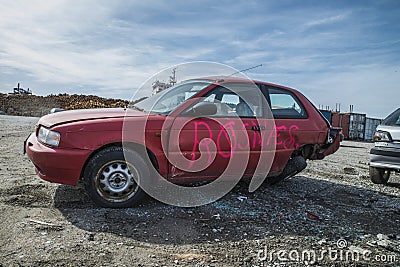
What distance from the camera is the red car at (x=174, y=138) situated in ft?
10.9

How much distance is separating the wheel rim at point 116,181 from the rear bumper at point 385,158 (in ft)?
13.5

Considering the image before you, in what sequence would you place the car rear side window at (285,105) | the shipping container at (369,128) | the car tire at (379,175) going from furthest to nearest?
the shipping container at (369,128)
the car tire at (379,175)
the car rear side window at (285,105)

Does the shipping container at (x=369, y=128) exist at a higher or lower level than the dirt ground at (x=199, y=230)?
higher

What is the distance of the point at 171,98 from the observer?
4035 millimetres

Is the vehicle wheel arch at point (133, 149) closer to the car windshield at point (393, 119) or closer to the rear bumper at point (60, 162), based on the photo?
the rear bumper at point (60, 162)

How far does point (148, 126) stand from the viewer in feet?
11.5

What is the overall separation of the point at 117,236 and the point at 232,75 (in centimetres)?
264

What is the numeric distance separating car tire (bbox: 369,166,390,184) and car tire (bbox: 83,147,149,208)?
435cm

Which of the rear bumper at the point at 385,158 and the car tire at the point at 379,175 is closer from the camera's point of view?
the rear bumper at the point at 385,158

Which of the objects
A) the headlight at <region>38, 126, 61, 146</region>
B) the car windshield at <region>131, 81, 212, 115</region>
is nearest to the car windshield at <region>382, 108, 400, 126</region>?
the car windshield at <region>131, 81, 212, 115</region>

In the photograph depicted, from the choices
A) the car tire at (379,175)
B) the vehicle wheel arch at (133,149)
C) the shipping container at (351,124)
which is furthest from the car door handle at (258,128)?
the shipping container at (351,124)

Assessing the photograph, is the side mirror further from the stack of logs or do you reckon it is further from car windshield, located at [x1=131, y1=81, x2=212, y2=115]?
the stack of logs

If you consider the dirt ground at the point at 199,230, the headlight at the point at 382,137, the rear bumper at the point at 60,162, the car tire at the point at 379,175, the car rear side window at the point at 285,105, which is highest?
the car rear side window at the point at 285,105

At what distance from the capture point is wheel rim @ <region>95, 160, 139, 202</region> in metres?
3.40
